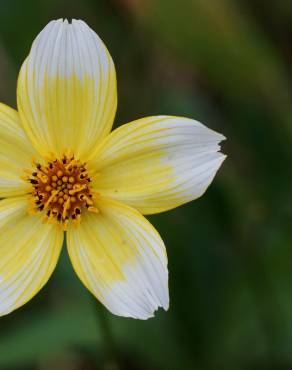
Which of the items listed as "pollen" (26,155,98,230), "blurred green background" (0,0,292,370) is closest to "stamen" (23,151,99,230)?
"pollen" (26,155,98,230)

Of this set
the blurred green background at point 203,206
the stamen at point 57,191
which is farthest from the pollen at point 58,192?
the blurred green background at point 203,206

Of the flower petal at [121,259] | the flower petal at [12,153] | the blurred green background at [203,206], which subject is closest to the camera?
the flower petal at [121,259]

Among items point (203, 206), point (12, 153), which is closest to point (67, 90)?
point (12, 153)

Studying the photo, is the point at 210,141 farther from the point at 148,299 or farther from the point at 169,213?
the point at 169,213

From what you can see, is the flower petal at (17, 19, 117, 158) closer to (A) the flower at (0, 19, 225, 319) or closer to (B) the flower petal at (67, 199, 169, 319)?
(A) the flower at (0, 19, 225, 319)

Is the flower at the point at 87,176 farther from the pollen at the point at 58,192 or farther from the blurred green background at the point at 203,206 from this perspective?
the blurred green background at the point at 203,206
